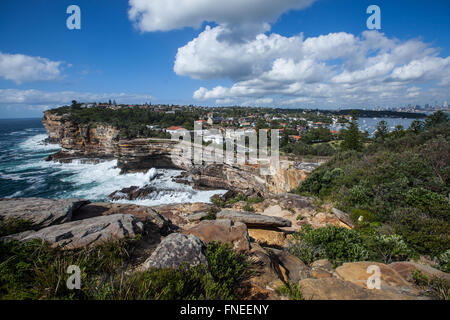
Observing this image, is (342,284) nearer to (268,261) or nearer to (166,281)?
(268,261)

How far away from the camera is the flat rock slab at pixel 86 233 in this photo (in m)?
3.29

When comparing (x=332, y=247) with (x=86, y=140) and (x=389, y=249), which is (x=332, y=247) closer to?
(x=389, y=249)

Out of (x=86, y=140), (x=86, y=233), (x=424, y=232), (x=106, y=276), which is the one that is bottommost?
(x=424, y=232)

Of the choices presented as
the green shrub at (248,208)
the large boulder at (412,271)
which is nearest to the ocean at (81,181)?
the green shrub at (248,208)

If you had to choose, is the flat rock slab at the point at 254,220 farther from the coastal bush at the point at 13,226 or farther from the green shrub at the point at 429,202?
the coastal bush at the point at 13,226

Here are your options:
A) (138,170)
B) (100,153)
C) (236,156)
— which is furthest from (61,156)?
(236,156)

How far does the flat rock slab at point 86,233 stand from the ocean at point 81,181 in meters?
17.6

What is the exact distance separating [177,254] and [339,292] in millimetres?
2555

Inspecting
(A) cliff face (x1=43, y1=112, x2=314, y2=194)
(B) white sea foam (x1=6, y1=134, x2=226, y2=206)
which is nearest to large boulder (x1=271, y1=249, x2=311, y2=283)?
(A) cliff face (x1=43, y1=112, x2=314, y2=194)

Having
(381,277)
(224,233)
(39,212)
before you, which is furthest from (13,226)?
(381,277)

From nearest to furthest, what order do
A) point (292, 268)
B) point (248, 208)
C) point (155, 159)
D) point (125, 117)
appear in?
1. point (292, 268)
2. point (248, 208)
3. point (155, 159)
4. point (125, 117)

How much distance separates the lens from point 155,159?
3438cm

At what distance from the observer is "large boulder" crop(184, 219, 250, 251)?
4213 millimetres

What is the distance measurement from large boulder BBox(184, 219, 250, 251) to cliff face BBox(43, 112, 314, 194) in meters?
14.0
